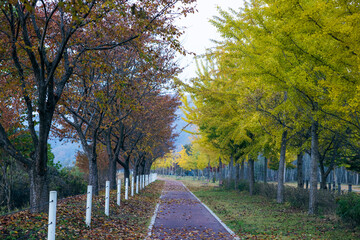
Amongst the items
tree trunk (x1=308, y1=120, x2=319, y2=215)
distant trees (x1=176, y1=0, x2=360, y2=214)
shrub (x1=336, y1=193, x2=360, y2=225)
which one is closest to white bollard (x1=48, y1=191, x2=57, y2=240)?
distant trees (x1=176, y1=0, x2=360, y2=214)

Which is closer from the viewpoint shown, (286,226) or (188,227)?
(188,227)

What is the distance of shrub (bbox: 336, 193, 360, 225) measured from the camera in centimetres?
952

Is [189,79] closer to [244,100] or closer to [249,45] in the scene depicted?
[244,100]

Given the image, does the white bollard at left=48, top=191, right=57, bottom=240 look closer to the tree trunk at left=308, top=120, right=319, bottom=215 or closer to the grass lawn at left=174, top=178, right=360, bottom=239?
the grass lawn at left=174, top=178, right=360, bottom=239

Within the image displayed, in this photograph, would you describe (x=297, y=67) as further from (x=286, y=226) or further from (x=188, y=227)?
(x=188, y=227)

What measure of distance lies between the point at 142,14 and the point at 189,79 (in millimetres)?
12061

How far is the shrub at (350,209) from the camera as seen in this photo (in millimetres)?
9523

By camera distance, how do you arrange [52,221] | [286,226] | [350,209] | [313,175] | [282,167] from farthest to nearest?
1. [282,167]
2. [313,175]
3. [286,226]
4. [350,209]
5. [52,221]

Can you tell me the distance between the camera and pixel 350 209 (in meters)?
9.77

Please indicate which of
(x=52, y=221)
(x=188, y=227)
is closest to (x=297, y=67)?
(x=188, y=227)

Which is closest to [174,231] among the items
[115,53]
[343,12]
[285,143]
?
[343,12]

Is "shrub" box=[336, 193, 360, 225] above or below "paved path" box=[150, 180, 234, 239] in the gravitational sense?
above

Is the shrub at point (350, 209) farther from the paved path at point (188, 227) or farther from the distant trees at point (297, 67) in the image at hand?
the paved path at point (188, 227)

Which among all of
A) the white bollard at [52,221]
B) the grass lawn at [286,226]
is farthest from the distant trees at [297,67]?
the white bollard at [52,221]
